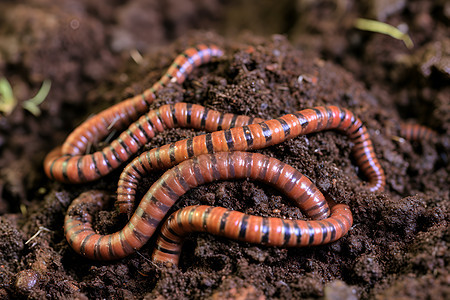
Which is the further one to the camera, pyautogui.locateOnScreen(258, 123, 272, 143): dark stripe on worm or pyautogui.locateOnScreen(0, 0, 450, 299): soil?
pyautogui.locateOnScreen(258, 123, 272, 143): dark stripe on worm

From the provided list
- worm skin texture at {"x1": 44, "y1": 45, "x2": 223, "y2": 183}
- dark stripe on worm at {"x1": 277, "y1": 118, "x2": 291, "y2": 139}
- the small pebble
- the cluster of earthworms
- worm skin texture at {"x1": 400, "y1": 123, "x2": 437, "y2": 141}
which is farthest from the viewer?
worm skin texture at {"x1": 400, "y1": 123, "x2": 437, "y2": 141}

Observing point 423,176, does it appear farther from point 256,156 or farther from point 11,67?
point 11,67

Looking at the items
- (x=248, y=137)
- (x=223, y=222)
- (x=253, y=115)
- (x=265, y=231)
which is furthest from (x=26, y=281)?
(x=253, y=115)

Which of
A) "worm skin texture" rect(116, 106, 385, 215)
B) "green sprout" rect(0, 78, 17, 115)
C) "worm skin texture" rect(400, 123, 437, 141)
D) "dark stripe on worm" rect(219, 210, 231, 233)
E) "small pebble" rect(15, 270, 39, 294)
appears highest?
"worm skin texture" rect(400, 123, 437, 141)

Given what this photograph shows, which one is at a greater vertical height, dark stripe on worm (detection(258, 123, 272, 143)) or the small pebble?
dark stripe on worm (detection(258, 123, 272, 143))

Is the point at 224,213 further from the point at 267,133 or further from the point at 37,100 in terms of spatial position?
the point at 37,100

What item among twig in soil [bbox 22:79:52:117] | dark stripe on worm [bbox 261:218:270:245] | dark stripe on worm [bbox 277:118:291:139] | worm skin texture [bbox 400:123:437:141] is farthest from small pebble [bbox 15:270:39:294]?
worm skin texture [bbox 400:123:437:141]

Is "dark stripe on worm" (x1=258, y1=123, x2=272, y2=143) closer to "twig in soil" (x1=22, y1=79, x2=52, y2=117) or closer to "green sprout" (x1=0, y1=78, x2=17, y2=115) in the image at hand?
"twig in soil" (x1=22, y1=79, x2=52, y2=117)

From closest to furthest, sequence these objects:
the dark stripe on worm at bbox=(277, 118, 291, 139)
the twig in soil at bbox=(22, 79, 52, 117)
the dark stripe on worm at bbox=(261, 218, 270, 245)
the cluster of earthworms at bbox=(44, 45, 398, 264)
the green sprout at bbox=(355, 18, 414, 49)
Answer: the dark stripe on worm at bbox=(261, 218, 270, 245), the cluster of earthworms at bbox=(44, 45, 398, 264), the dark stripe on worm at bbox=(277, 118, 291, 139), the green sprout at bbox=(355, 18, 414, 49), the twig in soil at bbox=(22, 79, 52, 117)
